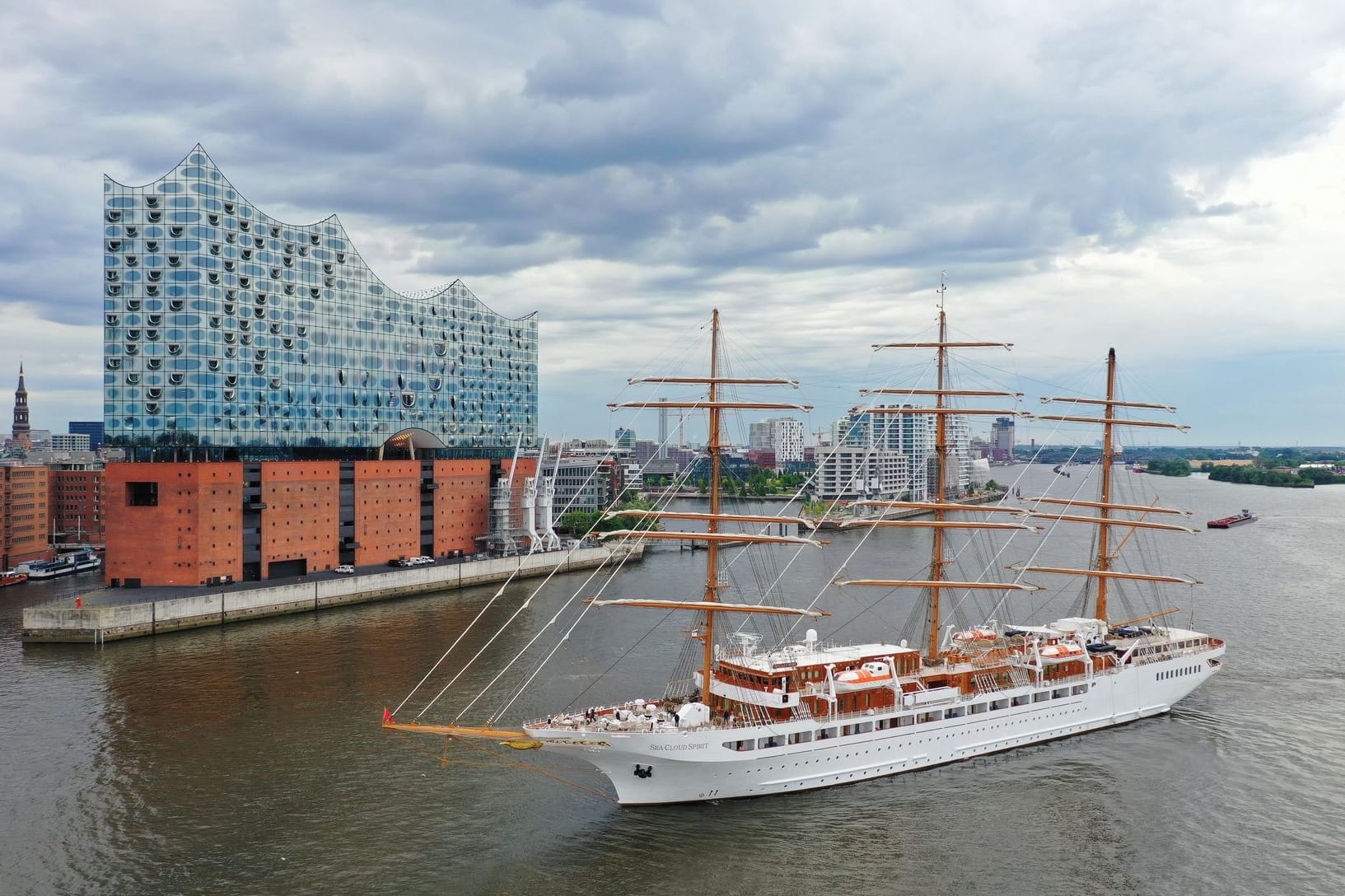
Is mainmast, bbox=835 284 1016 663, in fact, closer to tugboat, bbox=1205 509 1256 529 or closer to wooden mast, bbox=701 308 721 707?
wooden mast, bbox=701 308 721 707

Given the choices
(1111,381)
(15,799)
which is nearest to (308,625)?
(15,799)

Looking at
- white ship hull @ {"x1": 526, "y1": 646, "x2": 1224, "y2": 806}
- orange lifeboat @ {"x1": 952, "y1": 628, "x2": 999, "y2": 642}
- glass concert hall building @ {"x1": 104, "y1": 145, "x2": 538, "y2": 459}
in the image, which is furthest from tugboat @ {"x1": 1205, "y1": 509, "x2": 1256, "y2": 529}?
orange lifeboat @ {"x1": 952, "y1": 628, "x2": 999, "y2": 642}

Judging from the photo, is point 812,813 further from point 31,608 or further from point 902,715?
point 31,608

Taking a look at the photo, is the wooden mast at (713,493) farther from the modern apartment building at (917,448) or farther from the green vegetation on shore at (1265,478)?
the green vegetation on shore at (1265,478)

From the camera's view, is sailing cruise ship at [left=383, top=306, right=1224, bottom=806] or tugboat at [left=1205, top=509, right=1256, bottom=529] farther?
tugboat at [left=1205, top=509, right=1256, bottom=529]

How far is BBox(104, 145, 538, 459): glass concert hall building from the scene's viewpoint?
5331 cm

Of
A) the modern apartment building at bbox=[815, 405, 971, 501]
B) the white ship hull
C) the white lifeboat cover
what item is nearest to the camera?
the white ship hull

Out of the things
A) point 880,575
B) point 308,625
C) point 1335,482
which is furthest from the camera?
point 1335,482

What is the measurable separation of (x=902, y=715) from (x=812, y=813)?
4748 mm

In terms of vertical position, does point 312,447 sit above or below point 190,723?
above

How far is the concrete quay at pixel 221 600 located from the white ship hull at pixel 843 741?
632 inches

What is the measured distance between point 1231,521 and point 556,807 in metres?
96.1

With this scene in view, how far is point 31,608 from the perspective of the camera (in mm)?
44219

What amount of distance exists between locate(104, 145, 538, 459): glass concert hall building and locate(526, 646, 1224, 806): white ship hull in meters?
39.9
